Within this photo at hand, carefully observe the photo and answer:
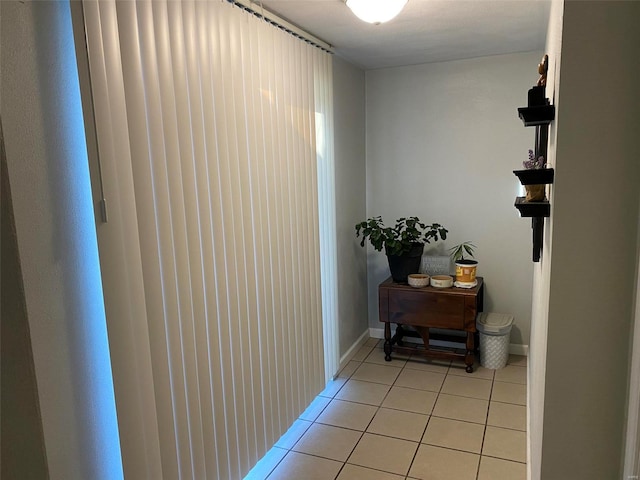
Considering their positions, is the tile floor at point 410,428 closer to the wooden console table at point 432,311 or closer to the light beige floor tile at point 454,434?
the light beige floor tile at point 454,434

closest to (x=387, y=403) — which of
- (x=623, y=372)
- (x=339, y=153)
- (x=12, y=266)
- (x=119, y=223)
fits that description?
(x=339, y=153)

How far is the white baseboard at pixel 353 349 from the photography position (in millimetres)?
3422

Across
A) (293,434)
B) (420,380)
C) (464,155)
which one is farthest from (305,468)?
(464,155)

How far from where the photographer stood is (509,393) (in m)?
2.97

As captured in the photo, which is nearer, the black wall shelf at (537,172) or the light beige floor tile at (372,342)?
the black wall shelf at (537,172)

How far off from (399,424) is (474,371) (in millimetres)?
925

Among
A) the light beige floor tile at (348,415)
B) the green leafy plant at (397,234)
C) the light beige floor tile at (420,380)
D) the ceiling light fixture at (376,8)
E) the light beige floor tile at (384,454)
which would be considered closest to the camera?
the ceiling light fixture at (376,8)

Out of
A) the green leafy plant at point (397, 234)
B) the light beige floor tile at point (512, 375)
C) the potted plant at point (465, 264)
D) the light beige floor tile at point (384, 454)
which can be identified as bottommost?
the light beige floor tile at point (384, 454)

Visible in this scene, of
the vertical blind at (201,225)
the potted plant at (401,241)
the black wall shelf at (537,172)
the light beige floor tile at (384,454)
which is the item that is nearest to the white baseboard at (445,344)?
the potted plant at (401,241)

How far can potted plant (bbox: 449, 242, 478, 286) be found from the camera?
10.8ft

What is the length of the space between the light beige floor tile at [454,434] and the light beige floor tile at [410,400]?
14cm

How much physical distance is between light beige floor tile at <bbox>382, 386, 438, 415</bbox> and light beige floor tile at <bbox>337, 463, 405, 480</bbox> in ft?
2.02

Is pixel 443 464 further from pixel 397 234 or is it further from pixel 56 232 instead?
pixel 56 232

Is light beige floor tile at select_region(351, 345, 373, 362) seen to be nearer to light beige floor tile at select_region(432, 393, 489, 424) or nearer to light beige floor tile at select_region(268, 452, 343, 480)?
light beige floor tile at select_region(432, 393, 489, 424)
